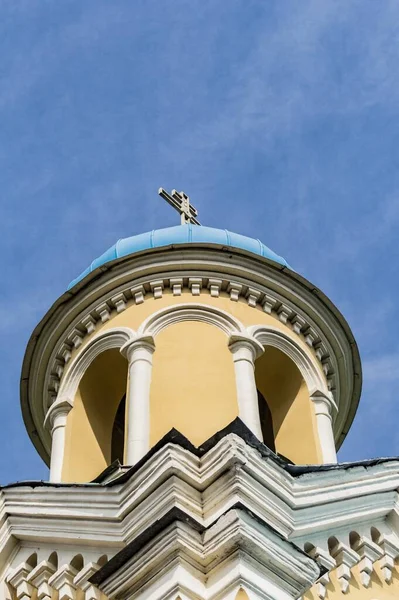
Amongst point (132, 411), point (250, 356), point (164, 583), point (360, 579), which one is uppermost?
point (250, 356)

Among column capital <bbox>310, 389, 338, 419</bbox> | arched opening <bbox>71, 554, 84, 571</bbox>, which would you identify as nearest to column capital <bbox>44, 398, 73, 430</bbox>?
column capital <bbox>310, 389, 338, 419</bbox>

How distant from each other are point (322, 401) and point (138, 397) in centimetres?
209

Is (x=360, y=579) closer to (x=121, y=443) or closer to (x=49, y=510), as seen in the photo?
(x=49, y=510)

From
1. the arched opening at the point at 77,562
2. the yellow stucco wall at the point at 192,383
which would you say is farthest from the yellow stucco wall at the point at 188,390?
the arched opening at the point at 77,562

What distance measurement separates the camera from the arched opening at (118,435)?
1231cm

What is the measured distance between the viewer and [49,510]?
764cm

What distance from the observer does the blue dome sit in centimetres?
1311

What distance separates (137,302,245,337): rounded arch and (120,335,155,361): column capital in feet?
0.28

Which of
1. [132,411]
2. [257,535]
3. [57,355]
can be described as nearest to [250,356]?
[132,411]

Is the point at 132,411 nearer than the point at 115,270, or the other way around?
Result: the point at 132,411

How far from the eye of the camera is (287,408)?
12.2 metres

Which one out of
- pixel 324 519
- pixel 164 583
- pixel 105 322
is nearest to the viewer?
pixel 164 583

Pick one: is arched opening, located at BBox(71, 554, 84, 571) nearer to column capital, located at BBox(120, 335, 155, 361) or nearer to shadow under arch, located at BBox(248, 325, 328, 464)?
column capital, located at BBox(120, 335, 155, 361)

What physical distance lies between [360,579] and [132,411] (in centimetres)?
371
